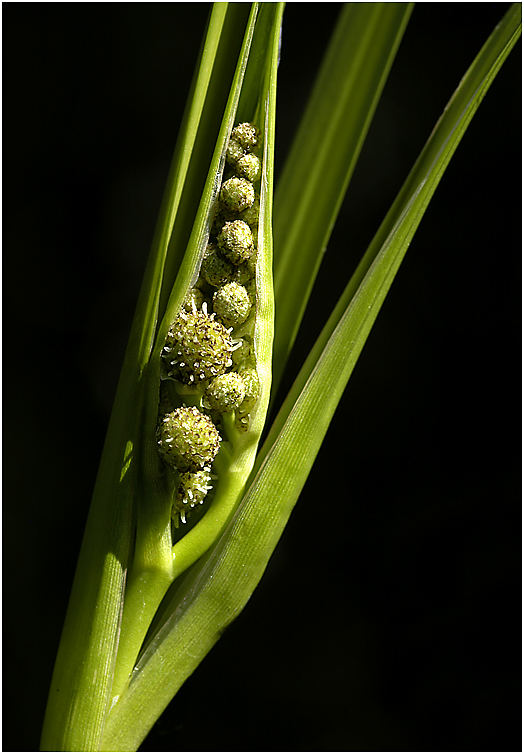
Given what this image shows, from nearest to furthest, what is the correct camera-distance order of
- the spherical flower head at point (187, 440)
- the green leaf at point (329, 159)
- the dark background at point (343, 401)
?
the spherical flower head at point (187, 440) < the green leaf at point (329, 159) < the dark background at point (343, 401)

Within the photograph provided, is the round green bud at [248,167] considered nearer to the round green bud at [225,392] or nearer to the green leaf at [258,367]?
the green leaf at [258,367]

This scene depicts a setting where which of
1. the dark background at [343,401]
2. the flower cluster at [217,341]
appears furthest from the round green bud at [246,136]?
the dark background at [343,401]

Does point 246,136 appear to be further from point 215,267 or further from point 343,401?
point 343,401

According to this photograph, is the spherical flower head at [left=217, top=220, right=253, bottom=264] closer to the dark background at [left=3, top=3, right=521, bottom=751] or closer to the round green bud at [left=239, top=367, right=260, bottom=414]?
the round green bud at [left=239, top=367, right=260, bottom=414]

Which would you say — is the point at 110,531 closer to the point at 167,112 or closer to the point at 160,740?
the point at 160,740

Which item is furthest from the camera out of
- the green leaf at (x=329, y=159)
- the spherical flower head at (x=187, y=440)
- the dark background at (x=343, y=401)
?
the dark background at (x=343, y=401)

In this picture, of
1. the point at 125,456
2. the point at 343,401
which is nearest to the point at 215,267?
the point at 125,456
